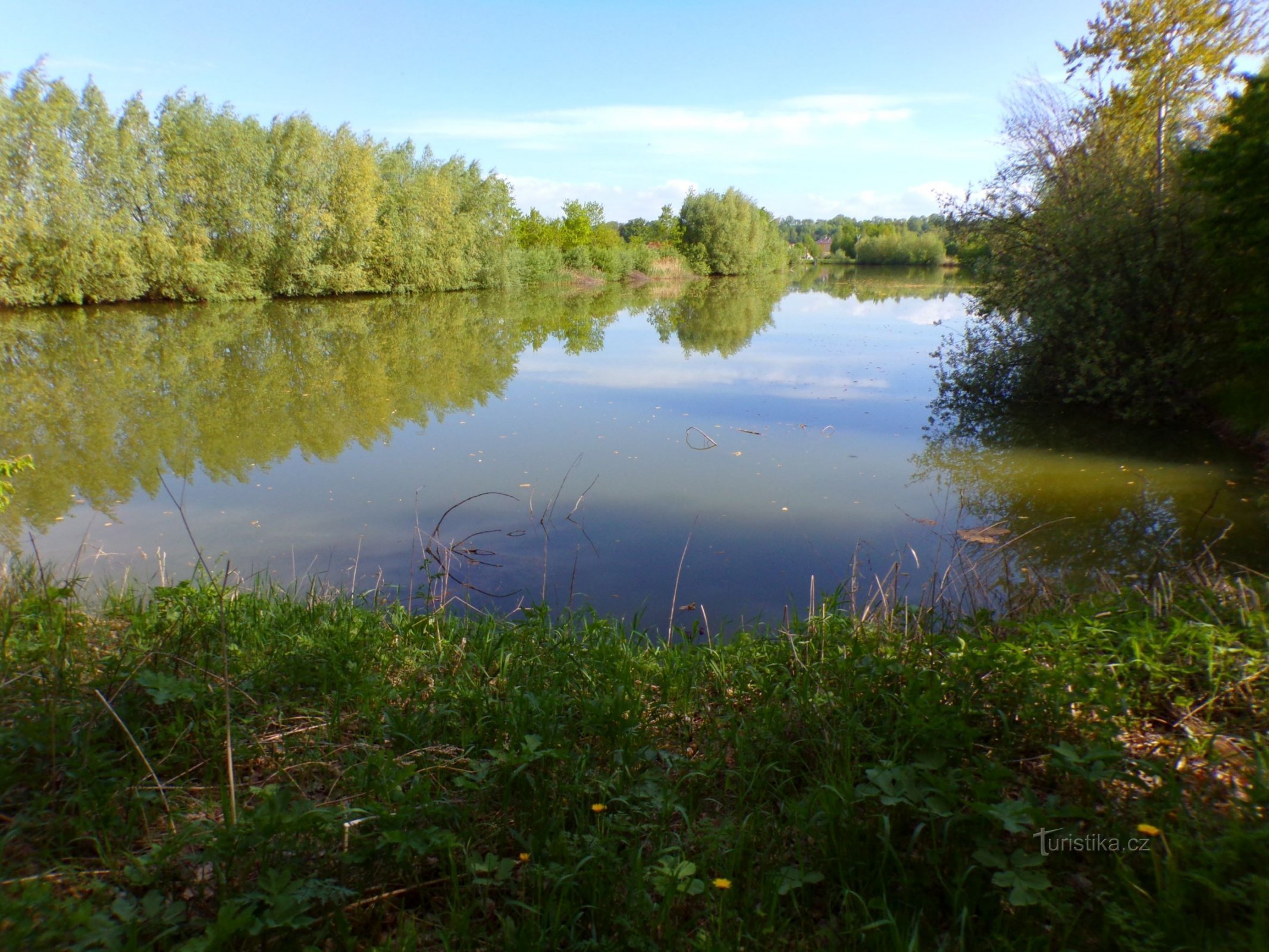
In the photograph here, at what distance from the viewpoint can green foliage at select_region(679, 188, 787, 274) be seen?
201 ft

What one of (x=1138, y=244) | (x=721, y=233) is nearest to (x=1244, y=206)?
(x=1138, y=244)

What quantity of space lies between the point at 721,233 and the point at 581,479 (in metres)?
57.1

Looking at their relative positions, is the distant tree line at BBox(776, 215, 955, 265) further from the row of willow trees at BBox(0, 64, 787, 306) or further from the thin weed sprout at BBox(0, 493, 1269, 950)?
the thin weed sprout at BBox(0, 493, 1269, 950)

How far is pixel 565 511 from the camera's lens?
696cm

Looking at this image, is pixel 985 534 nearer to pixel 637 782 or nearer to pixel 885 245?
pixel 637 782

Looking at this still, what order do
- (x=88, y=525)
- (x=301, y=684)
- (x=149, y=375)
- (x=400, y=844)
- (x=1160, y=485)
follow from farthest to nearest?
(x=149, y=375) → (x=1160, y=485) → (x=88, y=525) → (x=301, y=684) → (x=400, y=844)

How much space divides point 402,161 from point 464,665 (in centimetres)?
3818

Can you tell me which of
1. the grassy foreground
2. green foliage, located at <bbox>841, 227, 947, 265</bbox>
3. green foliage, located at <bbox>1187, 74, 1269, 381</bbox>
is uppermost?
green foliage, located at <bbox>841, 227, 947, 265</bbox>

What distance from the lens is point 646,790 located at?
2.53 meters

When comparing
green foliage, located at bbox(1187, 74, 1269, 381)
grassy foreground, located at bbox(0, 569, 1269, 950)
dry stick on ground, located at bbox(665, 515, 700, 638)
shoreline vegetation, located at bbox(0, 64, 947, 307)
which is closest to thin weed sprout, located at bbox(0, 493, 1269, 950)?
grassy foreground, located at bbox(0, 569, 1269, 950)

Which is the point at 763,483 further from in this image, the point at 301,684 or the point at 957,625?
the point at 301,684

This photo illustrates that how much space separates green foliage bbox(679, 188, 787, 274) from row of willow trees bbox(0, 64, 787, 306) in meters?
23.9

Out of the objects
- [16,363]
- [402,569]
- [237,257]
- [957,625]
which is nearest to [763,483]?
[402,569]

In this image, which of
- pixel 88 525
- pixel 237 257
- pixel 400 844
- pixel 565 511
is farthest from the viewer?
pixel 237 257
